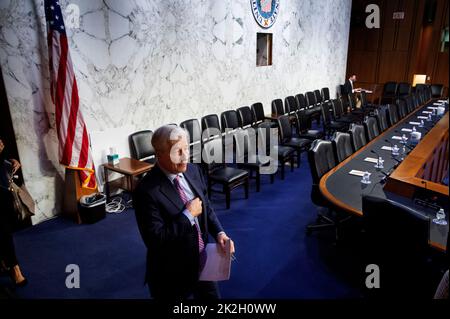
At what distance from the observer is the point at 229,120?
6.30 metres

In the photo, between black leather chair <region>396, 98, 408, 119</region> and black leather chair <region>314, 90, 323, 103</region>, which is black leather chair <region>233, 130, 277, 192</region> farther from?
black leather chair <region>314, 90, 323, 103</region>

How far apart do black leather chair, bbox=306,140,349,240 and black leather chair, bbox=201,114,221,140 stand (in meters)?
2.11

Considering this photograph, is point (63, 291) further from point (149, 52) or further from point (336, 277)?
point (149, 52)

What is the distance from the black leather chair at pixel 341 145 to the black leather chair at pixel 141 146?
2539 millimetres

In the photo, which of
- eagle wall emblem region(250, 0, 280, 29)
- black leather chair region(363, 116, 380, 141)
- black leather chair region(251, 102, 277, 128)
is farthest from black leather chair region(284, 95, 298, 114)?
black leather chair region(363, 116, 380, 141)

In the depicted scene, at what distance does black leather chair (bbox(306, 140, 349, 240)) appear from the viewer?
3.78 meters

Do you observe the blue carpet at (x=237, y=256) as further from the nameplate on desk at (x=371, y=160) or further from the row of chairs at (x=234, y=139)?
the nameplate on desk at (x=371, y=160)

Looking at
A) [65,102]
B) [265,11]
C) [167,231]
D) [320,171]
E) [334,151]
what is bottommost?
[320,171]

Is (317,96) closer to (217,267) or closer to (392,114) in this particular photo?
(392,114)

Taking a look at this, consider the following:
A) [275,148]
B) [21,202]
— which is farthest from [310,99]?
[21,202]

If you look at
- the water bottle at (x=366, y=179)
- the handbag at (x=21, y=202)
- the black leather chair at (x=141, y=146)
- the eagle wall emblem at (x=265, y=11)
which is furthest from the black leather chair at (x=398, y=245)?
the eagle wall emblem at (x=265, y=11)

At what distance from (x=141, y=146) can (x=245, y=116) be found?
252 centimetres
